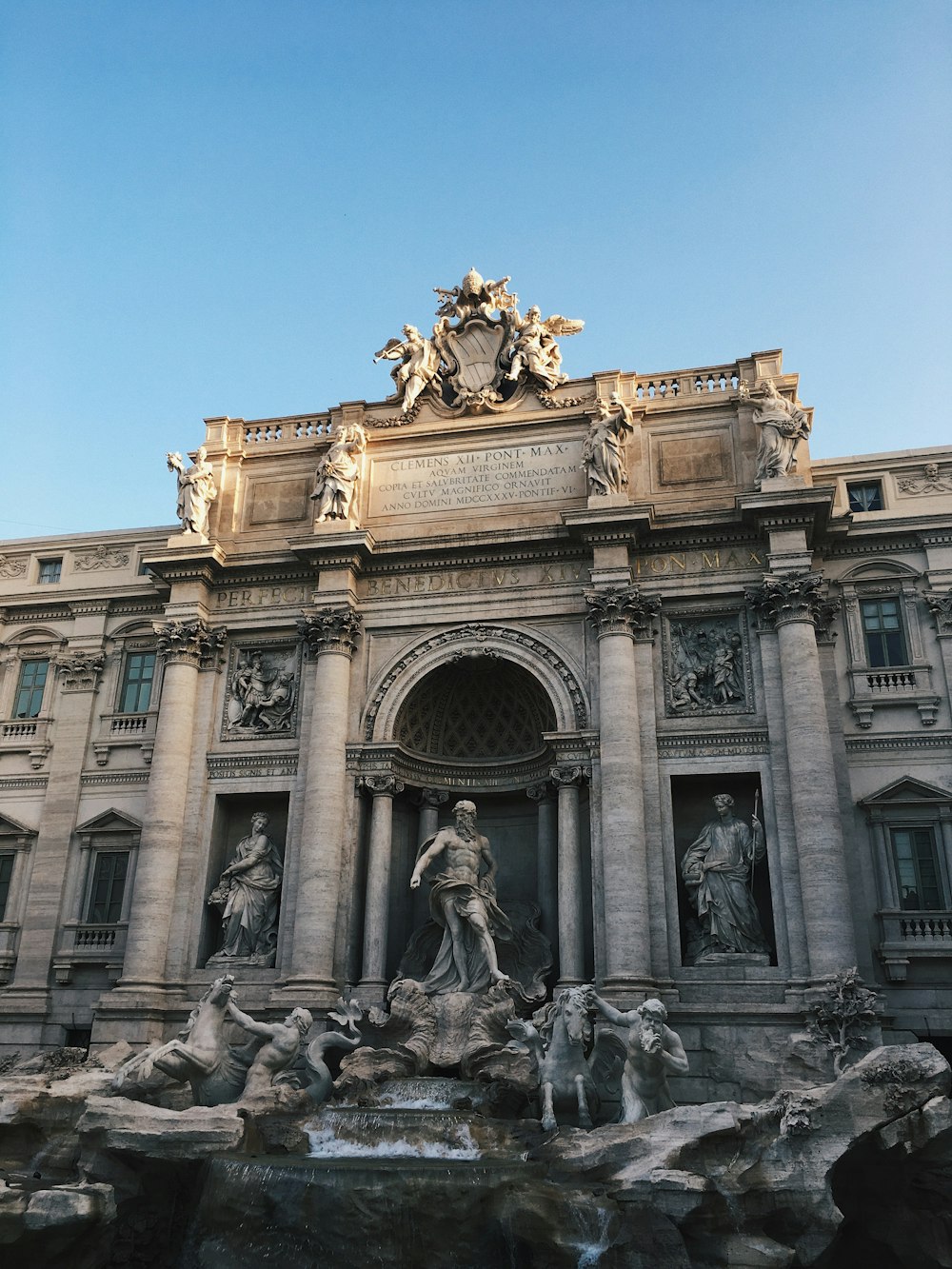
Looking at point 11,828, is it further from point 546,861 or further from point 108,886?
point 546,861

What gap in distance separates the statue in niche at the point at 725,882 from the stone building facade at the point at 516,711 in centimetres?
29

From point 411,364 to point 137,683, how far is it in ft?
31.8

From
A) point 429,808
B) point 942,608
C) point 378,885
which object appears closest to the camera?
point 378,885

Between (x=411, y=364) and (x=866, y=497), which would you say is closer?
(x=866, y=497)

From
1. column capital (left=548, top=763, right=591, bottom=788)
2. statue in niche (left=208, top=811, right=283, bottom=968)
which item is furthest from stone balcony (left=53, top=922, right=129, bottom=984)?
column capital (left=548, top=763, right=591, bottom=788)

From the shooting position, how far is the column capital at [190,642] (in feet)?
80.4

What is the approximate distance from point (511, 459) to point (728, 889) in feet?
33.7

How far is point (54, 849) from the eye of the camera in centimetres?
2511

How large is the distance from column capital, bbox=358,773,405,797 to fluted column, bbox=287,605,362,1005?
42 cm

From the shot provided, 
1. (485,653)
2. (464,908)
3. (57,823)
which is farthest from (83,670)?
(464,908)

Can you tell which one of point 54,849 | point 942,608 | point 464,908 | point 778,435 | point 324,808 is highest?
point 778,435

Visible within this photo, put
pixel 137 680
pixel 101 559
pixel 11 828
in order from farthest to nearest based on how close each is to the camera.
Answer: pixel 101 559 → pixel 137 680 → pixel 11 828

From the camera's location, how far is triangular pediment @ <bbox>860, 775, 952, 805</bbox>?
70.2 ft

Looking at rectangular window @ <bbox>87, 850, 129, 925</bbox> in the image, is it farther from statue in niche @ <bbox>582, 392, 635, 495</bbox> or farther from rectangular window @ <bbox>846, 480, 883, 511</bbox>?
rectangular window @ <bbox>846, 480, 883, 511</bbox>
